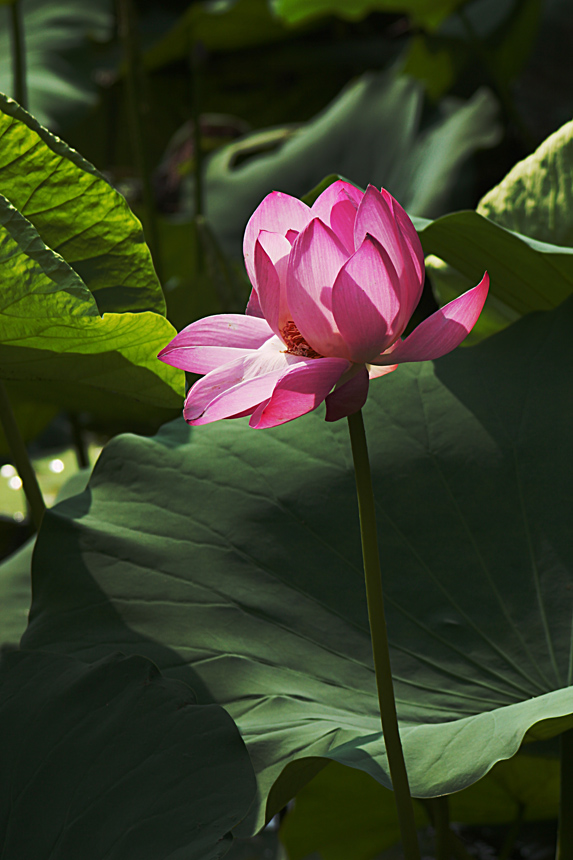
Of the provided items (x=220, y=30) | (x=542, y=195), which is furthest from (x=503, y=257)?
(x=220, y=30)

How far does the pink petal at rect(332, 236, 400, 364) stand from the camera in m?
0.35

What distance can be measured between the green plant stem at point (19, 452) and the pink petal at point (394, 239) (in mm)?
369

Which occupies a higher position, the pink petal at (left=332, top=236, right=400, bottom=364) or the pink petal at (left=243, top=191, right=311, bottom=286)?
the pink petal at (left=243, top=191, right=311, bottom=286)

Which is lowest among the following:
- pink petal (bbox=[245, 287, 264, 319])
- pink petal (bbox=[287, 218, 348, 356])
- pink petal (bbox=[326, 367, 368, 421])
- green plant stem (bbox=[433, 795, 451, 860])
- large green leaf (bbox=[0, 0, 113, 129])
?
green plant stem (bbox=[433, 795, 451, 860])

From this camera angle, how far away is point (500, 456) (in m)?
0.67

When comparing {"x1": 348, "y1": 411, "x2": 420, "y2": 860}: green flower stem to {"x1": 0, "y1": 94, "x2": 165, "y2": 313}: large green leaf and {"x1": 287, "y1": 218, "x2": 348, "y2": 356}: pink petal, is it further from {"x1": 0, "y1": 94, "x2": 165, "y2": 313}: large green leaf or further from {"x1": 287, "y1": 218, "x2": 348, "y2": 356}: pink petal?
{"x1": 0, "y1": 94, "x2": 165, "y2": 313}: large green leaf

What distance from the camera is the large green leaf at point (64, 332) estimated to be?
0.46 metres

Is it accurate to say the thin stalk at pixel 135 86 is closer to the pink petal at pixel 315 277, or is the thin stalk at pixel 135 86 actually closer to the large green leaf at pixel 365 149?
the large green leaf at pixel 365 149

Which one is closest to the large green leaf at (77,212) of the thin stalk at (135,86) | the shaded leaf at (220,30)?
the thin stalk at (135,86)

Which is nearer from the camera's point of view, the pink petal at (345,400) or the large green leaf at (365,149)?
the pink petal at (345,400)

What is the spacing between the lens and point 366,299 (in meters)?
0.36

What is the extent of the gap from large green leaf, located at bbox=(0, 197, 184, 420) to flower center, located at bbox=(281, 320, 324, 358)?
0.41 ft

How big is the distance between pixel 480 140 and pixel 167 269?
83 cm

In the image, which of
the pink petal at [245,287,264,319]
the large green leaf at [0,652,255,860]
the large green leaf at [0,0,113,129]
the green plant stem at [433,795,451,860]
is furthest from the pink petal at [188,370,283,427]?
the large green leaf at [0,0,113,129]
